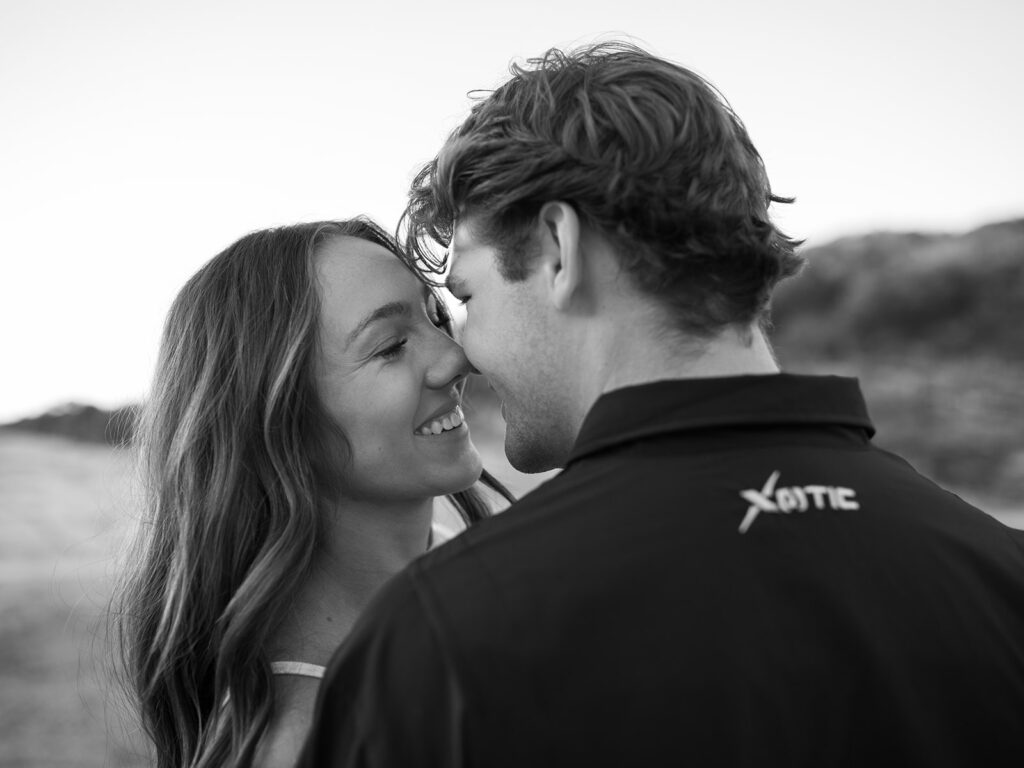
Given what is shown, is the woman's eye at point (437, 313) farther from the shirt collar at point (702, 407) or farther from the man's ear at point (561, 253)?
the shirt collar at point (702, 407)

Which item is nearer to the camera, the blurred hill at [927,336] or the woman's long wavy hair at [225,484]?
the woman's long wavy hair at [225,484]

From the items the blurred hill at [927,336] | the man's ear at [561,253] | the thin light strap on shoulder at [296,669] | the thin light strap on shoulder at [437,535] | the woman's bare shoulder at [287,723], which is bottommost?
the woman's bare shoulder at [287,723]

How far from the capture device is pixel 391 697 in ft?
4.57

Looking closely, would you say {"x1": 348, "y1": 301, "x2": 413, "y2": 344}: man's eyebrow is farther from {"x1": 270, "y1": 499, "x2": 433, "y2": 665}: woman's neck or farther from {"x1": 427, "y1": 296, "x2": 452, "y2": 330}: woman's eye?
{"x1": 270, "y1": 499, "x2": 433, "y2": 665}: woman's neck

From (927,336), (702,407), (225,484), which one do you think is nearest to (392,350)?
(225,484)

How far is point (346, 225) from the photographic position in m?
2.98

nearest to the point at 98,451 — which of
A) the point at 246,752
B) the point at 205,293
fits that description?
the point at 205,293

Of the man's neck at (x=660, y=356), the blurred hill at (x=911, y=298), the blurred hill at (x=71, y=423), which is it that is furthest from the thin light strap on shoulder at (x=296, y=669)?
the blurred hill at (x=911, y=298)

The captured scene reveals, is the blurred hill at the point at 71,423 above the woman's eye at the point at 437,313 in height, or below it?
below

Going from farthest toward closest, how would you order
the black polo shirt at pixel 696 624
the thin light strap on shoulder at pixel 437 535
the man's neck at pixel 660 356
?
the thin light strap on shoulder at pixel 437 535, the man's neck at pixel 660 356, the black polo shirt at pixel 696 624

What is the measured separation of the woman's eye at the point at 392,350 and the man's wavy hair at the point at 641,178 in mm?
688

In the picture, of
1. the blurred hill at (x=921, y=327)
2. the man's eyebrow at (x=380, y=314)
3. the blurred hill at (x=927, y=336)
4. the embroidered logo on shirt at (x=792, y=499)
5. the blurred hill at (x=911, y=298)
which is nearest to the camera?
the embroidered logo on shirt at (x=792, y=499)

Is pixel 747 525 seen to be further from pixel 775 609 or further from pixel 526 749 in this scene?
pixel 526 749

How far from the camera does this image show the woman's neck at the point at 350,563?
8.72ft
